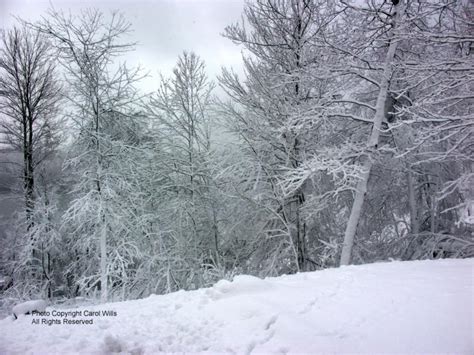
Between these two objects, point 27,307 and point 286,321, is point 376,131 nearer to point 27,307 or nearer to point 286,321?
point 286,321

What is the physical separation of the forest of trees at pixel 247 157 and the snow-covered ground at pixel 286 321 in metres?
3.14

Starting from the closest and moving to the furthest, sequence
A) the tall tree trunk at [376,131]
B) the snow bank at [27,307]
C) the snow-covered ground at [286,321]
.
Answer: the snow-covered ground at [286,321] → the snow bank at [27,307] → the tall tree trunk at [376,131]

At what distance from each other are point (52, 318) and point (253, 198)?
5.75 m

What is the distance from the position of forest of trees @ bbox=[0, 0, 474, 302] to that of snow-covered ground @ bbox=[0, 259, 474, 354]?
3141 millimetres

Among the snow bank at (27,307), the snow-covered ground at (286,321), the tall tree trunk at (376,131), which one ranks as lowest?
the snow-covered ground at (286,321)

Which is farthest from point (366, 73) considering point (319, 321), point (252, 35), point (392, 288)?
point (319, 321)

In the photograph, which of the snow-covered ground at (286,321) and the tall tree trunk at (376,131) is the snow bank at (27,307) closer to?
the snow-covered ground at (286,321)

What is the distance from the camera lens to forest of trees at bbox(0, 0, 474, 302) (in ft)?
24.7

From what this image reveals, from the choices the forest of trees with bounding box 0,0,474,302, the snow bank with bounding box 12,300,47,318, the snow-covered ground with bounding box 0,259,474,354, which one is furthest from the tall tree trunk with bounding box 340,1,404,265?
the snow bank with bounding box 12,300,47,318

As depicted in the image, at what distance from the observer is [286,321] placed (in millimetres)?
3320

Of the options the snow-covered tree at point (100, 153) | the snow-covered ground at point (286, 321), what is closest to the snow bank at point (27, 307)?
the snow-covered ground at point (286, 321)

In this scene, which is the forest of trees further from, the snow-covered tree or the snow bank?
the snow bank

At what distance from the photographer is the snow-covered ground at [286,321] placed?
2850mm

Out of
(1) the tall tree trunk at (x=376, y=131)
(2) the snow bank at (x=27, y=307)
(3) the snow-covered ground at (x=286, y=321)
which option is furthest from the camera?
(1) the tall tree trunk at (x=376, y=131)
